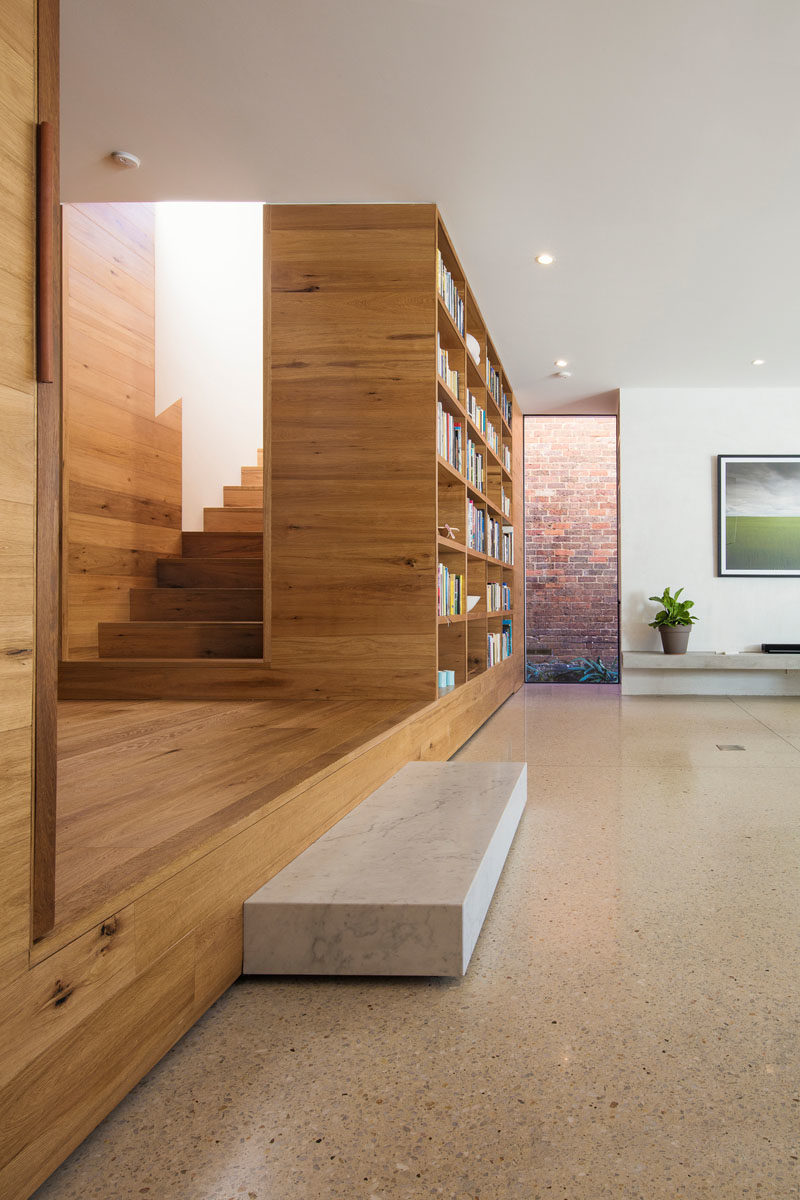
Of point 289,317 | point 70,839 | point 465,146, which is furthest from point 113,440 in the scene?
point 70,839

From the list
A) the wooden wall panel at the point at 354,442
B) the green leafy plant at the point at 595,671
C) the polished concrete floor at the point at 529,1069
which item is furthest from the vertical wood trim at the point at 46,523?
the green leafy plant at the point at 595,671

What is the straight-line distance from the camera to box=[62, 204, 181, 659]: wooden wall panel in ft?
13.7

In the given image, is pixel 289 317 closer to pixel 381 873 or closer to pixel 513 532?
pixel 381 873

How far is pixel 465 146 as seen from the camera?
127 inches

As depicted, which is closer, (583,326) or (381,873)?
(381,873)

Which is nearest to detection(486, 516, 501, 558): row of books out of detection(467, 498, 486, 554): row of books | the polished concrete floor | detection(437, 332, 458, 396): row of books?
detection(467, 498, 486, 554): row of books

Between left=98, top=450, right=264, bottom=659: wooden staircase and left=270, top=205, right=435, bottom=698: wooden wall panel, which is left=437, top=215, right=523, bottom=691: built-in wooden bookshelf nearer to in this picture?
left=270, top=205, right=435, bottom=698: wooden wall panel

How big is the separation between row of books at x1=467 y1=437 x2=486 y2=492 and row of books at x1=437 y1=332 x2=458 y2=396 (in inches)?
19.5

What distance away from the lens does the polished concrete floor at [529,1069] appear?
102 cm

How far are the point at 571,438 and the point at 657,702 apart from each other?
337 cm

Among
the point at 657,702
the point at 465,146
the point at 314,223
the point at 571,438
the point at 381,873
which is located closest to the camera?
the point at 381,873

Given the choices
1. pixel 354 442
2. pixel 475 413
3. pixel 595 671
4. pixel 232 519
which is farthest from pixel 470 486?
pixel 595 671

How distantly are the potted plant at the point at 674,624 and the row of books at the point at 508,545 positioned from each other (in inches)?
49.7

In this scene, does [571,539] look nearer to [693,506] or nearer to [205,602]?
[693,506]
